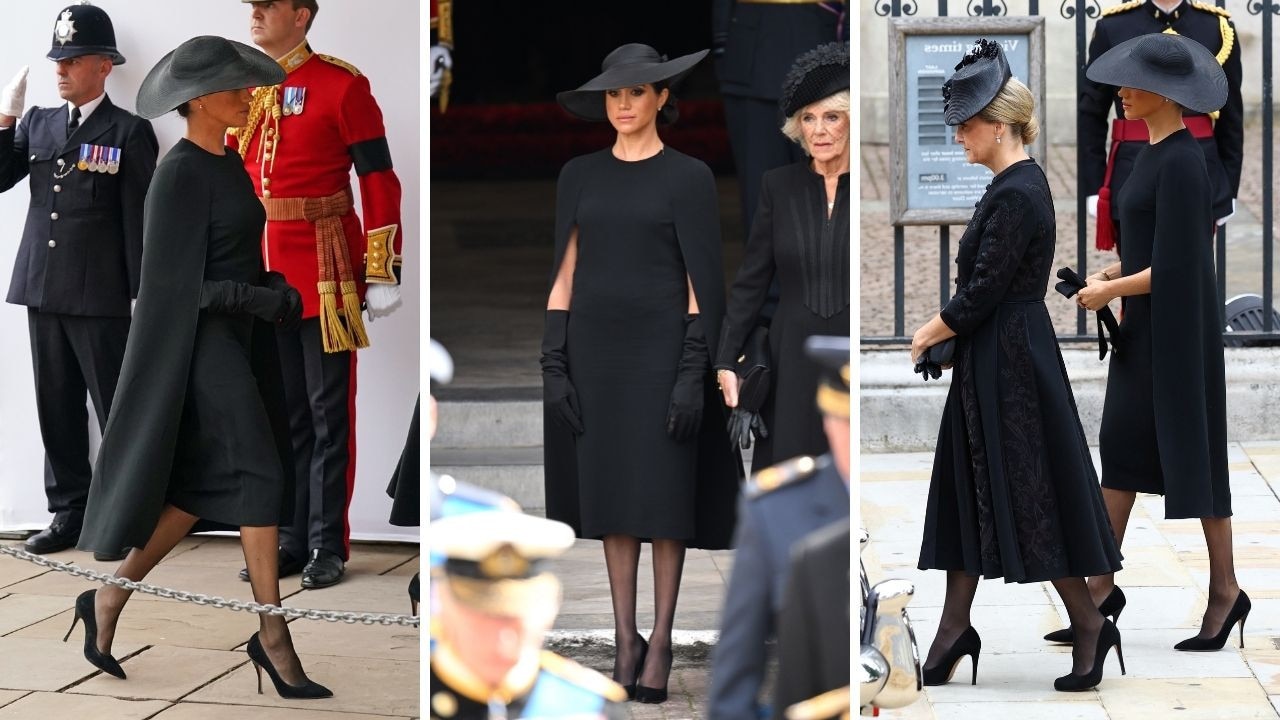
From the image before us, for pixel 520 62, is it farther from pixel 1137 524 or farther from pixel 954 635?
pixel 1137 524

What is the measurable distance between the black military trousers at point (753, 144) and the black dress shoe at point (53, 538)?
12.6 ft

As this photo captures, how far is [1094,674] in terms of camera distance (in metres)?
4.64

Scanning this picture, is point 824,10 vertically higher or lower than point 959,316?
higher

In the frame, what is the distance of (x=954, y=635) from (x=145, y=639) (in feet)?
7.89

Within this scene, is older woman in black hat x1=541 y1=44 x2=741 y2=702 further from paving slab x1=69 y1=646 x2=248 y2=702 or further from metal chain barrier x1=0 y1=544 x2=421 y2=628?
paving slab x1=69 y1=646 x2=248 y2=702

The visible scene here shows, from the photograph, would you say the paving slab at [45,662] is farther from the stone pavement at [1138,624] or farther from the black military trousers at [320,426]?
the stone pavement at [1138,624]

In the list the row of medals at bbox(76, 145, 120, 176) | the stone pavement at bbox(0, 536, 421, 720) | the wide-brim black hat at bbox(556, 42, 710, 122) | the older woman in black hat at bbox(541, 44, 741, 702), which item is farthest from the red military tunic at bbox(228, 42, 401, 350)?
the wide-brim black hat at bbox(556, 42, 710, 122)

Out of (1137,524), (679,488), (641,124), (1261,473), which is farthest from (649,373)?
(1261,473)

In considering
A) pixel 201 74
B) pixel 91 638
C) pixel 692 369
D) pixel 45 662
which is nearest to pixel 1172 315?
pixel 692 369

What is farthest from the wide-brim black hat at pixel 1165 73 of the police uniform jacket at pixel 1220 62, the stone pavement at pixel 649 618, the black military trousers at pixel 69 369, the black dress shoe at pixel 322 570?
the black military trousers at pixel 69 369

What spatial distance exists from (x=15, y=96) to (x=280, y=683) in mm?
2530

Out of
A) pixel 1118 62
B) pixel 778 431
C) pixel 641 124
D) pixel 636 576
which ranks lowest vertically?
pixel 636 576

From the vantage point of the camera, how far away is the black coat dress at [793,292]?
3309 millimetres

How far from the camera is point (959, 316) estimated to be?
4625mm
